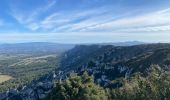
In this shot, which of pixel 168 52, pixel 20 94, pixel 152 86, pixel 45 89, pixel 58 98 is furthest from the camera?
pixel 168 52

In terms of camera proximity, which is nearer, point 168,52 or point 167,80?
point 167,80

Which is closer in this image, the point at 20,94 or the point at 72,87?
the point at 72,87

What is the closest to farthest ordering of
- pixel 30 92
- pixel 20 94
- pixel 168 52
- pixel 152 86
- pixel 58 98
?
pixel 152 86 → pixel 58 98 → pixel 30 92 → pixel 20 94 → pixel 168 52

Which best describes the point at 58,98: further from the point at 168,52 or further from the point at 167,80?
the point at 168,52

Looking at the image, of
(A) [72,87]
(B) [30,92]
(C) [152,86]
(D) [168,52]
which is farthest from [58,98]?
(D) [168,52]

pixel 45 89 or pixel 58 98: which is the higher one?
pixel 58 98

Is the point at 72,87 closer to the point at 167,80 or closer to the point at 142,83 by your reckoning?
the point at 142,83

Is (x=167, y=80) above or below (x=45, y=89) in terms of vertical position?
above

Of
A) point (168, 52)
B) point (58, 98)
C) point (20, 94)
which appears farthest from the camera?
point (168, 52)

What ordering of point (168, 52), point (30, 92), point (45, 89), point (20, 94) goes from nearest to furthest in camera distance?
point (45, 89) < point (30, 92) < point (20, 94) < point (168, 52)

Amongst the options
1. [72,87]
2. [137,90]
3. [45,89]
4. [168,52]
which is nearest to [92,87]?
[72,87]
